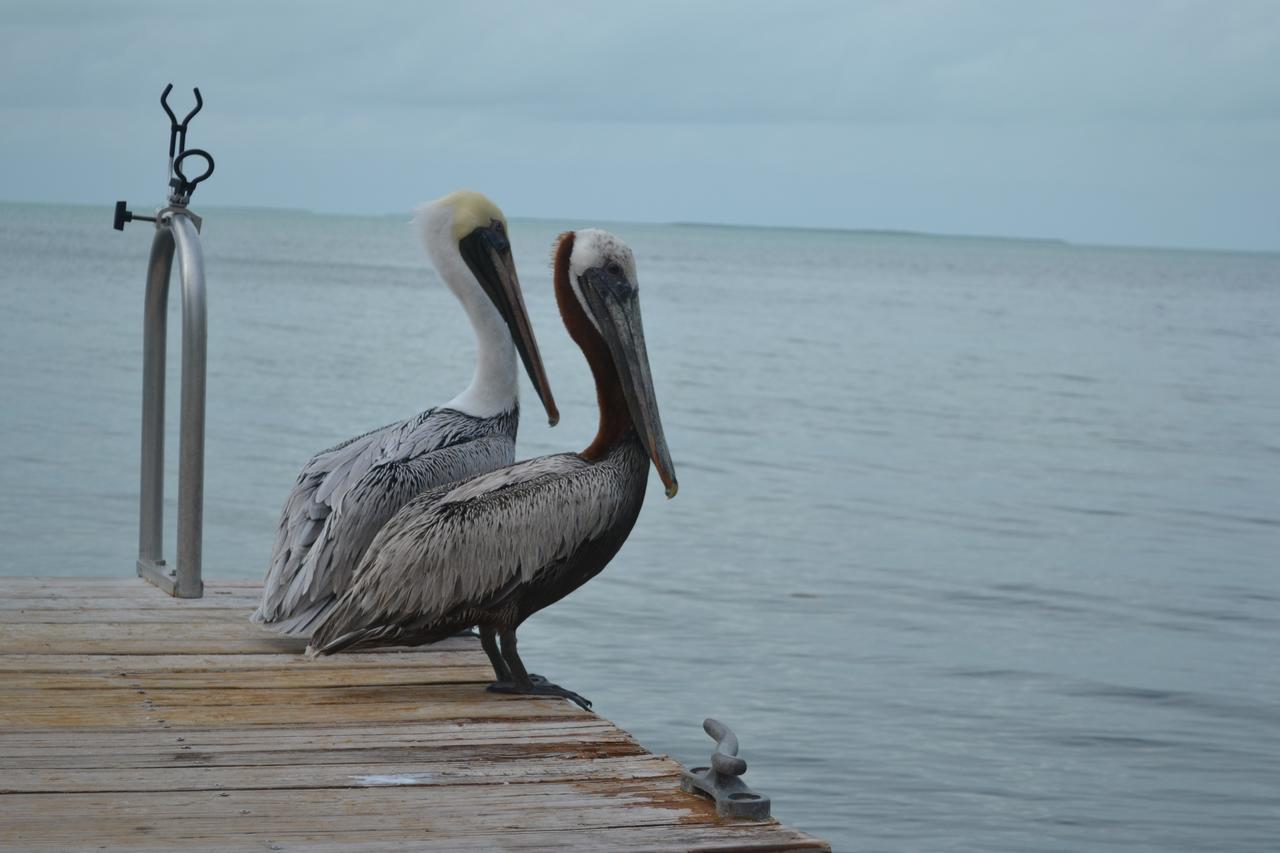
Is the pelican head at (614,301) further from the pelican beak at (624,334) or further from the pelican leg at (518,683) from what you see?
the pelican leg at (518,683)

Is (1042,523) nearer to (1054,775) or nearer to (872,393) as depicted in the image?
(1054,775)

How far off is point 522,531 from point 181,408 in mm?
1065

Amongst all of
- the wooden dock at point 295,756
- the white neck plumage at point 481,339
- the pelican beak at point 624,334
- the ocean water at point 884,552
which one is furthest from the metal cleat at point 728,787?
the ocean water at point 884,552

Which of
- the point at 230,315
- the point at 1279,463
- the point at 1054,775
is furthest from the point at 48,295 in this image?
the point at 1054,775

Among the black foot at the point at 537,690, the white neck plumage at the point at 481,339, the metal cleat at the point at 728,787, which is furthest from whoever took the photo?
the white neck plumage at the point at 481,339

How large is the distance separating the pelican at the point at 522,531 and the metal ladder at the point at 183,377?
0.83 m

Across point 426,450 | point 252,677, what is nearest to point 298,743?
point 252,677

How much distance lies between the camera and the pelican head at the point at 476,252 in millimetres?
4812

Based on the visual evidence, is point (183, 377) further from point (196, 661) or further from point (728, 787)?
point (728, 787)

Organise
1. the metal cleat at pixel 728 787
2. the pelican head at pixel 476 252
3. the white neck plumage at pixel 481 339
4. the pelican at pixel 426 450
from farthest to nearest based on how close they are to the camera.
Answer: the pelican head at pixel 476 252 < the white neck plumage at pixel 481 339 < the pelican at pixel 426 450 < the metal cleat at pixel 728 787

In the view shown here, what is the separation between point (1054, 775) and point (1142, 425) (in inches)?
450

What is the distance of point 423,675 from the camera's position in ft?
12.9

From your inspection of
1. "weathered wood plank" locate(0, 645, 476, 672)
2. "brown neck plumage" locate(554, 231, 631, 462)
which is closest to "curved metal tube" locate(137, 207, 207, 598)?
"weathered wood plank" locate(0, 645, 476, 672)

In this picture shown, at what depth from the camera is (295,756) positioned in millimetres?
3188
